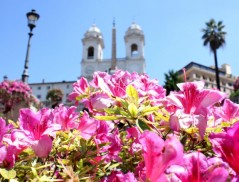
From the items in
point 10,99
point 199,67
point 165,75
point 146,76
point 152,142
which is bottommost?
point 152,142

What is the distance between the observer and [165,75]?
39.3 meters

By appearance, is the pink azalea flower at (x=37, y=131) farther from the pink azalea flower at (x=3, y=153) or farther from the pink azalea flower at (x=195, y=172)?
the pink azalea flower at (x=195, y=172)

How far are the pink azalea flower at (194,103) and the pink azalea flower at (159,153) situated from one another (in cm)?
22

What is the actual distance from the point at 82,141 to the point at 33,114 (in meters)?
0.26

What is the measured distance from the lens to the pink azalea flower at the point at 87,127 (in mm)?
1367

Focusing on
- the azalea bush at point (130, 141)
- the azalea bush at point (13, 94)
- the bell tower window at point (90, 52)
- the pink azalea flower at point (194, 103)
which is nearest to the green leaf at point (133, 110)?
the azalea bush at point (130, 141)

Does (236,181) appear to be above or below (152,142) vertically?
below

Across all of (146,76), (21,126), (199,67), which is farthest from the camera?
(199,67)

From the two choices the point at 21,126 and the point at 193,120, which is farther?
the point at 21,126

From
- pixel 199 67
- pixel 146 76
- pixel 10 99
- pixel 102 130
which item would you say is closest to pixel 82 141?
pixel 102 130

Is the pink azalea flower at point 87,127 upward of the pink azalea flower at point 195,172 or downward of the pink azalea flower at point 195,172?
upward

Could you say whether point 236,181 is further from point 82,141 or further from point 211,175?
point 82,141

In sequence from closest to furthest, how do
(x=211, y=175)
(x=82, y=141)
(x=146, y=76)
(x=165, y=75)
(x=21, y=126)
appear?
1. (x=211, y=175)
2. (x=21, y=126)
3. (x=82, y=141)
4. (x=146, y=76)
5. (x=165, y=75)

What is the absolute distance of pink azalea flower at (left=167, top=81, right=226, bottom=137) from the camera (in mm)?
1027
